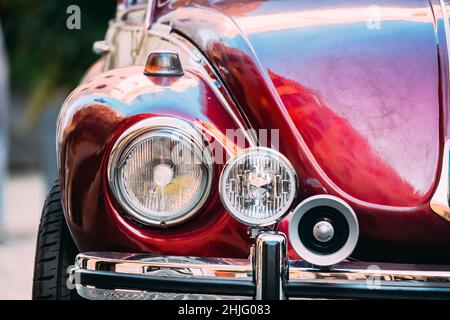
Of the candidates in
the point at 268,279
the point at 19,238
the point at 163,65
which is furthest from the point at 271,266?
the point at 19,238

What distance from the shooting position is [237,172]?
2.82m

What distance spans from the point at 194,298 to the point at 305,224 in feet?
1.19

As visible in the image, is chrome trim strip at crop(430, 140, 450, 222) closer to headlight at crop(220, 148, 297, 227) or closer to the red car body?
the red car body

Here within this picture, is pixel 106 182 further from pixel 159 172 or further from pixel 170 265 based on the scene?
pixel 170 265

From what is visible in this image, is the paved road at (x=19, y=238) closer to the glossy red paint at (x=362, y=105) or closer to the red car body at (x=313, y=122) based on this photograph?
the red car body at (x=313, y=122)

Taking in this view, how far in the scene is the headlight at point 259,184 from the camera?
9.21 ft

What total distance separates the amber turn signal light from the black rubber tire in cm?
63

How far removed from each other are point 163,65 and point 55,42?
593 cm

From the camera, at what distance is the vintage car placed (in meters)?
2.79

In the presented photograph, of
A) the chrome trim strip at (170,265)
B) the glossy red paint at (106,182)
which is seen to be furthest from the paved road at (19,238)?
the chrome trim strip at (170,265)

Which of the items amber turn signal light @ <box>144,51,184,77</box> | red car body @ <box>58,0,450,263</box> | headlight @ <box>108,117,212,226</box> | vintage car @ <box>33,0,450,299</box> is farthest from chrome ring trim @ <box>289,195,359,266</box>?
amber turn signal light @ <box>144,51,184,77</box>

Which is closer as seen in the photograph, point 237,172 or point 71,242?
point 237,172

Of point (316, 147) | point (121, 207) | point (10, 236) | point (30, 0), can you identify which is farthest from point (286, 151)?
point (30, 0)
